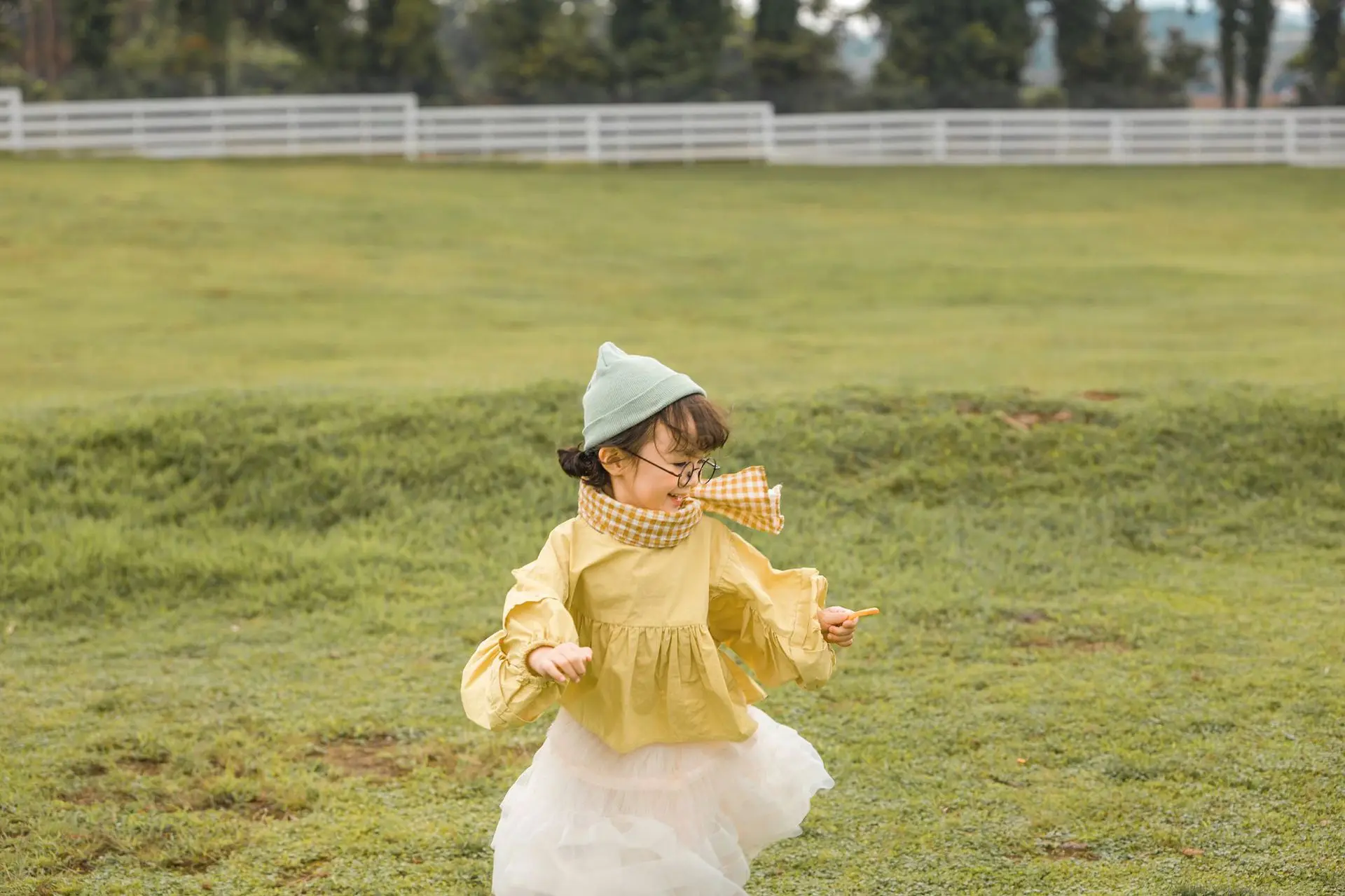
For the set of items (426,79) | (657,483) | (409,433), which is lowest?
(409,433)

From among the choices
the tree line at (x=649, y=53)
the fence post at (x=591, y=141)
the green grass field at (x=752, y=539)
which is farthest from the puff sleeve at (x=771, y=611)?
the tree line at (x=649, y=53)

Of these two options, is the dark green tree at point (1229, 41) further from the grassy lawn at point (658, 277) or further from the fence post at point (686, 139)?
the fence post at point (686, 139)

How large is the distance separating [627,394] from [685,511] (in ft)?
0.79

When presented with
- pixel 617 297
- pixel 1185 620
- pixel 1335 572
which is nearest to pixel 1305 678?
pixel 1185 620

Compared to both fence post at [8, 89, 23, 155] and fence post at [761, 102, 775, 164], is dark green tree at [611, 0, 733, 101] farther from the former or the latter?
fence post at [8, 89, 23, 155]

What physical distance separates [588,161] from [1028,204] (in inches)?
285

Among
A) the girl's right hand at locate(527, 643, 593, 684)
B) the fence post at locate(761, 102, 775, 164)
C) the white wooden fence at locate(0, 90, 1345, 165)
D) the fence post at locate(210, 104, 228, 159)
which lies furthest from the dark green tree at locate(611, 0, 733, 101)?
the girl's right hand at locate(527, 643, 593, 684)

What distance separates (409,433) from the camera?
751 centimetres

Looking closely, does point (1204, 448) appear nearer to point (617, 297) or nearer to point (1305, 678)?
point (1305, 678)

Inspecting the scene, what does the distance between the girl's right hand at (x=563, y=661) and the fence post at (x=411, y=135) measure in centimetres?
2215

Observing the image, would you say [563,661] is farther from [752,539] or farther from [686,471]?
[752,539]

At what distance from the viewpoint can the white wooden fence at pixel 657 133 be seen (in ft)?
76.2

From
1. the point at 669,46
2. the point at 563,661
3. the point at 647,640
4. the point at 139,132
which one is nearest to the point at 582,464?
the point at 647,640

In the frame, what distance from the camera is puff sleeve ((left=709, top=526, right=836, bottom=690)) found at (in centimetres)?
307
